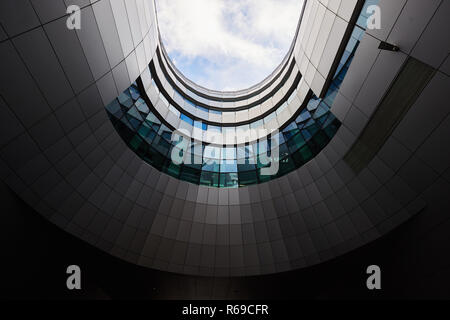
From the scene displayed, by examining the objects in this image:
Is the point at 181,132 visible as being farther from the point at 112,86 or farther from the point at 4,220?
the point at 4,220

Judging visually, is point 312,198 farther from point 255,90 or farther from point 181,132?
point 255,90

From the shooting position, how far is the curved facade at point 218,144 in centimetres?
897

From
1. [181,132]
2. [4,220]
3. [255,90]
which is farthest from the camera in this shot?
[255,90]

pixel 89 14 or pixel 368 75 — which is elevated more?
pixel 89 14

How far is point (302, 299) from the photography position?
55.4 feet

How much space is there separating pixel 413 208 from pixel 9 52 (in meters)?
A: 19.1

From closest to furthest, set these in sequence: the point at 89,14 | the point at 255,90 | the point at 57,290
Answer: the point at 89,14
the point at 57,290
the point at 255,90

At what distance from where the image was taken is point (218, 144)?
880 inches

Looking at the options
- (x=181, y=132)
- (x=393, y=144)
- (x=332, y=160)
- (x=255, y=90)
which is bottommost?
(x=393, y=144)

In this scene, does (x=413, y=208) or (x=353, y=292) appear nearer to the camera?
(x=413, y=208)

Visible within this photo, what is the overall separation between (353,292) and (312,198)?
702 cm

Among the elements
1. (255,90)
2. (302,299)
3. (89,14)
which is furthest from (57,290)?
(255,90)

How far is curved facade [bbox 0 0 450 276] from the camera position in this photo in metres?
8.97

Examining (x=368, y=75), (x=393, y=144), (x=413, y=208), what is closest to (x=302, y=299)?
(x=413, y=208)
